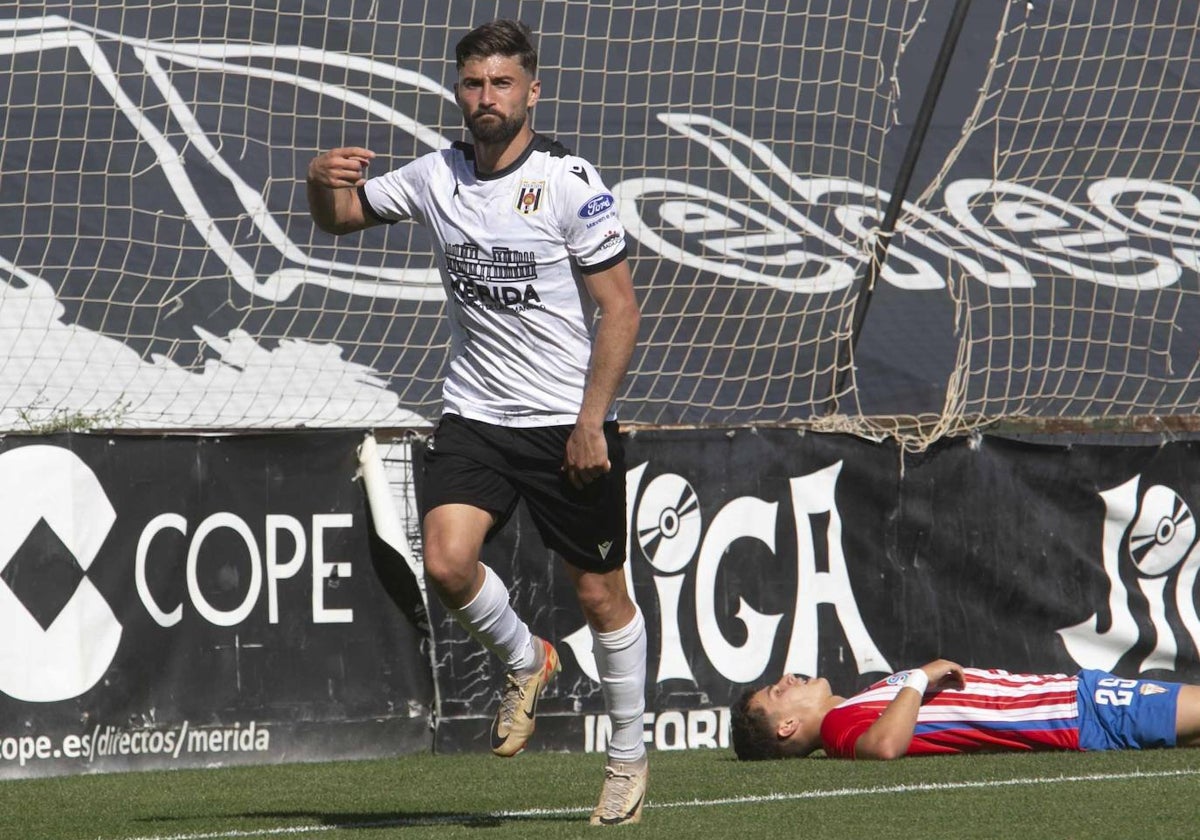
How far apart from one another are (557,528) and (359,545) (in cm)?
251

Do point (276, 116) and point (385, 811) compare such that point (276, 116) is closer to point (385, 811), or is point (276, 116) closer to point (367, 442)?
point (367, 442)

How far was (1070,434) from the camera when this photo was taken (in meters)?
7.88

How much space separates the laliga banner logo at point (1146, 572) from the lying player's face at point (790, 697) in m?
1.76

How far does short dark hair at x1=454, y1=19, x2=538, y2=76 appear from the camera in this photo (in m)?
4.44

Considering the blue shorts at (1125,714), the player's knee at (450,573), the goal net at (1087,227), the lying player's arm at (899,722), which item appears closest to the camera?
the player's knee at (450,573)

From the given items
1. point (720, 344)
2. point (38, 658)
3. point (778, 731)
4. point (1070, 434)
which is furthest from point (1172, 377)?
point (38, 658)

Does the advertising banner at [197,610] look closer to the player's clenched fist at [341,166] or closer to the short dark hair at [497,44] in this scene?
the player's clenched fist at [341,166]

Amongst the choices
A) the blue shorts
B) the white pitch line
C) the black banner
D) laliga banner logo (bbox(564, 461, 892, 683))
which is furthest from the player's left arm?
laliga banner logo (bbox(564, 461, 892, 683))

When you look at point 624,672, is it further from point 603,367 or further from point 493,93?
point 493,93

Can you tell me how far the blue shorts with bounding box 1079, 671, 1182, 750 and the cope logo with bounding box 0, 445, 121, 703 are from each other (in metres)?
3.61

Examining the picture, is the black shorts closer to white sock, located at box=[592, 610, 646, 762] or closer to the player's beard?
white sock, located at box=[592, 610, 646, 762]

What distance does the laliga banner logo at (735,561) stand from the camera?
720 cm

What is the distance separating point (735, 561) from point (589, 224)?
122 inches

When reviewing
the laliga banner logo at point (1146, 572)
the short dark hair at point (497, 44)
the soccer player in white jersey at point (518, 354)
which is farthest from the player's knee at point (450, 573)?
the laliga banner logo at point (1146, 572)
